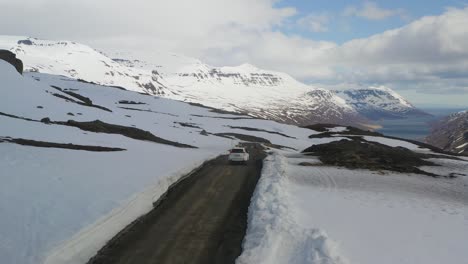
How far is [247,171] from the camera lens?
104 ft

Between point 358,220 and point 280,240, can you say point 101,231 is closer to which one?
point 280,240

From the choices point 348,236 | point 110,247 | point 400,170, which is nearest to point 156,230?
point 110,247

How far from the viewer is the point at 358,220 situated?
17547 mm

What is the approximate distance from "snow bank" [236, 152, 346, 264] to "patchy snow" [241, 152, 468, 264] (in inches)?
1.2

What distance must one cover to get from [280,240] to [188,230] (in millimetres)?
3598

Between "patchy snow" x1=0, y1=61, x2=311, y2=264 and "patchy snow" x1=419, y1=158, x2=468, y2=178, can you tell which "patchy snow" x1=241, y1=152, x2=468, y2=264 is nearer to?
"patchy snow" x1=419, y1=158, x2=468, y2=178

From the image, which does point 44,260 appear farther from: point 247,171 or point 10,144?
point 247,171

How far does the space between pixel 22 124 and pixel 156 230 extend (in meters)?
25.7

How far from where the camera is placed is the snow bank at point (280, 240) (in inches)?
473

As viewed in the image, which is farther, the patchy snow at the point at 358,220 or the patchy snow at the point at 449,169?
the patchy snow at the point at 449,169

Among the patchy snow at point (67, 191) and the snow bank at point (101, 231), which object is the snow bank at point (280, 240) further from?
the patchy snow at point (67, 191)

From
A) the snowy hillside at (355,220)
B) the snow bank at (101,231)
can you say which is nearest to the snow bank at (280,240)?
the snowy hillside at (355,220)

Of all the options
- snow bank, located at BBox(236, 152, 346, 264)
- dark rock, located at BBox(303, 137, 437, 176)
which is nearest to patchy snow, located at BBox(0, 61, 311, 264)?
snow bank, located at BBox(236, 152, 346, 264)

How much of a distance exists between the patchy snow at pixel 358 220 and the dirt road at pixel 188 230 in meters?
0.78
